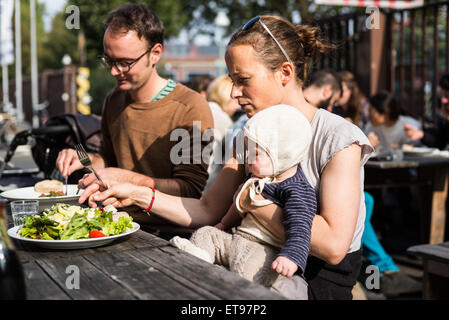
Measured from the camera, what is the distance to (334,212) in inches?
72.5

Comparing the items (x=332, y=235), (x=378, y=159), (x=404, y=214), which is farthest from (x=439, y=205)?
(x=332, y=235)

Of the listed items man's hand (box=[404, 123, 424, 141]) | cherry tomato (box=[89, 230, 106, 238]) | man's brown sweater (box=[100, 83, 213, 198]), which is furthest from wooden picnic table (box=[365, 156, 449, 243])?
cherry tomato (box=[89, 230, 106, 238])

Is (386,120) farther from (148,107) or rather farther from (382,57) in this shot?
(148,107)

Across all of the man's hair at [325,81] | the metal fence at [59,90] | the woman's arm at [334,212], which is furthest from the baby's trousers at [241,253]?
the metal fence at [59,90]

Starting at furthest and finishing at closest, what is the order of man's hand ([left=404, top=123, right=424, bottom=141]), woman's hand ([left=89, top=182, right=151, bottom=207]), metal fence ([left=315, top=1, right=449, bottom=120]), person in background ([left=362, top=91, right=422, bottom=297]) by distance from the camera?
metal fence ([left=315, top=1, right=449, bottom=120]) → man's hand ([left=404, top=123, right=424, bottom=141]) → person in background ([left=362, top=91, right=422, bottom=297]) → woman's hand ([left=89, top=182, right=151, bottom=207])

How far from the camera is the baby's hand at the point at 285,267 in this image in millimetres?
1607

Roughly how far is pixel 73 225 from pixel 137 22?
1.69 meters

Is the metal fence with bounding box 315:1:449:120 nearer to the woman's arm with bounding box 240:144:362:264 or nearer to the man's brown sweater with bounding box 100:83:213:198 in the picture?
the man's brown sweater with bounding box 100:83:213:198

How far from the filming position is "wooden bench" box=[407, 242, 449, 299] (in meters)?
2.46

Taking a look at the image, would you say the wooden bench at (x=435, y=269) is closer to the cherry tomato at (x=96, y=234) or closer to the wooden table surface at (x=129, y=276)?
the wooden table surface at (x=129, y=276)

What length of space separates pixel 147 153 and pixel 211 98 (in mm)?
2423

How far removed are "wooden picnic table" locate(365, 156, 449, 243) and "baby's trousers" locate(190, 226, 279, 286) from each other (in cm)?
322
